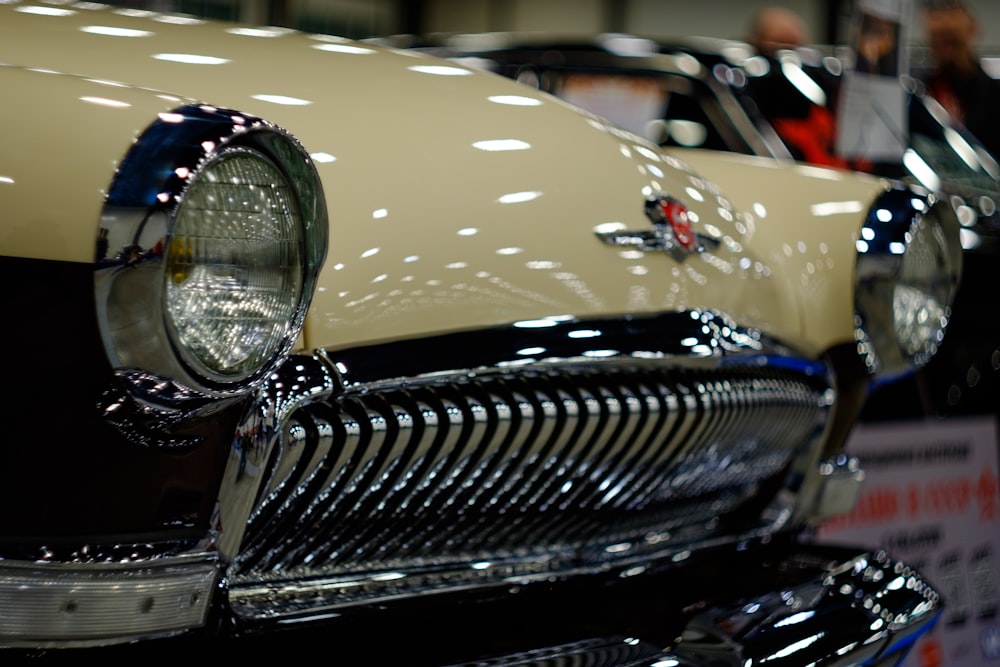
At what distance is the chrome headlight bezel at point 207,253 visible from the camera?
942mm

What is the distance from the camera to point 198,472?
3.51 feet

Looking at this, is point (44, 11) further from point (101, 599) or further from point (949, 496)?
point (949, 496)

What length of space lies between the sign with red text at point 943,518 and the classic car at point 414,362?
101cm

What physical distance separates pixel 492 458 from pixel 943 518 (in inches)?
85.6

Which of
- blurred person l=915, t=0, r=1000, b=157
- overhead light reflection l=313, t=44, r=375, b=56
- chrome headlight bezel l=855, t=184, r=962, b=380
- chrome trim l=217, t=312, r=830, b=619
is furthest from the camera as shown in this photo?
blurred person l=915, t=0, r=1000, b=157

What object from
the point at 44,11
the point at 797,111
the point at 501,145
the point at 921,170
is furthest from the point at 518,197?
the point at 921,170

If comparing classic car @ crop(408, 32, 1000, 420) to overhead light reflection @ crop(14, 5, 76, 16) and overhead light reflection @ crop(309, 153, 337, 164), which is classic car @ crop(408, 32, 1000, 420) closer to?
overhead light reflection @ crop(14, 5, 76, 16)

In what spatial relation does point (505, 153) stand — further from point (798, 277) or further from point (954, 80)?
point (954, 80)

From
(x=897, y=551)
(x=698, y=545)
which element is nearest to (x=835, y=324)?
(x=698, y=545)

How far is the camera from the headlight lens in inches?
39.9

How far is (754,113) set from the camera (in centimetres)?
322

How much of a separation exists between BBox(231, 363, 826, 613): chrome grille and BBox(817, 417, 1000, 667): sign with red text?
4.21ft

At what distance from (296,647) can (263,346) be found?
1.13 ft

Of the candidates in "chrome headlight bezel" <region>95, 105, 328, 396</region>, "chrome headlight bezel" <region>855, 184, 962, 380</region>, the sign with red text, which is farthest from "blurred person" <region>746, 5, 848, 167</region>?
"chrome headlight bezel" <region>95, 105, 328, 396</region>
